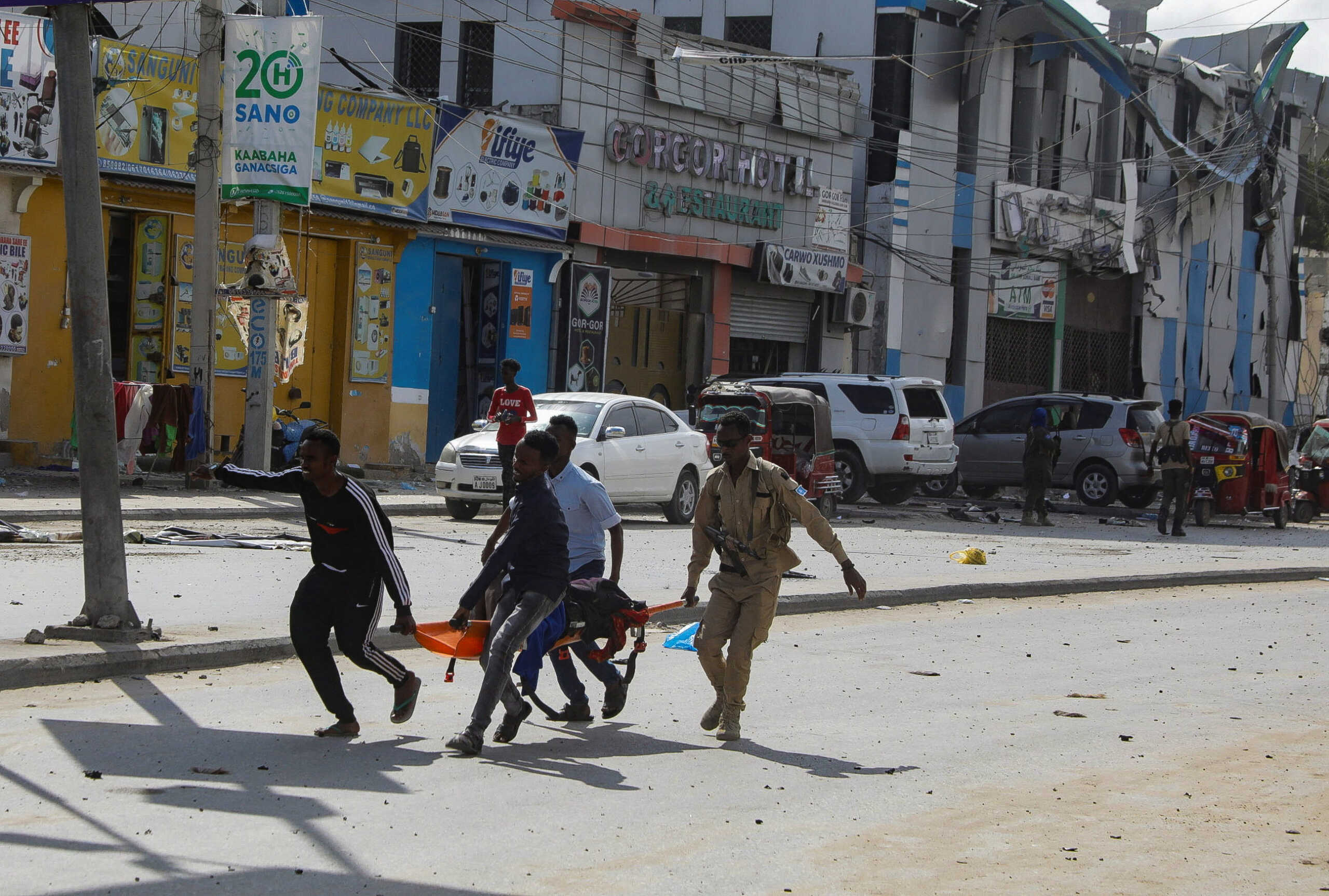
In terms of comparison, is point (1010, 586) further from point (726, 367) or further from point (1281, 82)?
point (1281, 82)

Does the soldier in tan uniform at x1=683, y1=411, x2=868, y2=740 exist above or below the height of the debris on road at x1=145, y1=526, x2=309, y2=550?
above

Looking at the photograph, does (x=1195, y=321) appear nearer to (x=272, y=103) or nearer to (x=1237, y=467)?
(x=1237, y=467)

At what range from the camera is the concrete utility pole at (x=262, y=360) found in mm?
18469

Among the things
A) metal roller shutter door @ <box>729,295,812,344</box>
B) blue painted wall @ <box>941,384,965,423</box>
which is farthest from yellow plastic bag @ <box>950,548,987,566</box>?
blue painted wall @ <box>941,384,965,423</box>

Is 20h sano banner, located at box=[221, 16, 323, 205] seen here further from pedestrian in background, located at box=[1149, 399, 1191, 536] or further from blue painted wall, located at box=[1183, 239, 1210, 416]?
blue painted wall, located at box=[1183, 239, 1210, 416]

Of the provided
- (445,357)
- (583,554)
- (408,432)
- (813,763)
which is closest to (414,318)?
(445,357)

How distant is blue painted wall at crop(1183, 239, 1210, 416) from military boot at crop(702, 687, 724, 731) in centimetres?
3827

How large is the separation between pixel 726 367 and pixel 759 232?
9.44ft

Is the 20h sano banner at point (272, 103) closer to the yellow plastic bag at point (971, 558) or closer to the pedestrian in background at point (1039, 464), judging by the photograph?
the yellow plastic bag at point (971, 558)

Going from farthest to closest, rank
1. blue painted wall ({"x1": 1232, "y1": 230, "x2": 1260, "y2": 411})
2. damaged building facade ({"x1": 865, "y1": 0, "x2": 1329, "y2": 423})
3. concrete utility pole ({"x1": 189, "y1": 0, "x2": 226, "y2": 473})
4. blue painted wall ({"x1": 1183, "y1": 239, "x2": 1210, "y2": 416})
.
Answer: blue painted wall ({"x1": 1232, "y1": 230, "x2": 1260, "y2": 411}) < blue painted wall ({"x1": 1183, "y1": 239, "x2": 1210, "y2": 416}) < damaged building facade ({"x1": 865, "y1": 0, "x2": 1329, "y2": 423}) < concrete utility pole ({"x1": 189, "y1": 0, "x2": 226, "y2": 473})

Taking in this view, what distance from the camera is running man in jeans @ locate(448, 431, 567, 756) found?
713 cm

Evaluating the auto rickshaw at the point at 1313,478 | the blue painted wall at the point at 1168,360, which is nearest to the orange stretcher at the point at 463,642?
the auto rickshaw at the point at 1313,478

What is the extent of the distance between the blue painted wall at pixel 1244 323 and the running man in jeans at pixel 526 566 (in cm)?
4200

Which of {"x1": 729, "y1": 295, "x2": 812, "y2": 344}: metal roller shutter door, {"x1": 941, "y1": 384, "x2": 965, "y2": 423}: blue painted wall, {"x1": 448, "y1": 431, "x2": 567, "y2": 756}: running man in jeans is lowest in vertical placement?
{"x1": 448, "y1": 431, "x2": 567, "y2": 756}: running man in jeans
